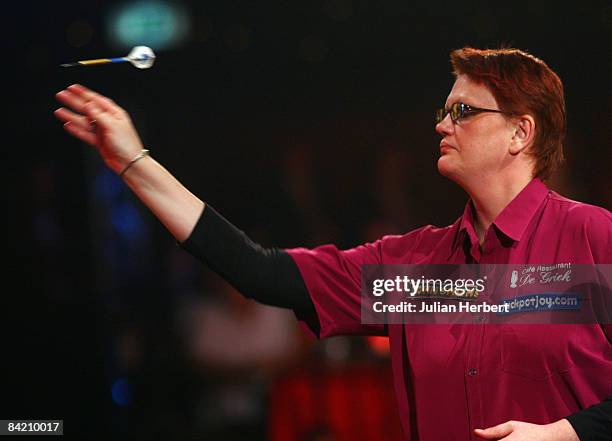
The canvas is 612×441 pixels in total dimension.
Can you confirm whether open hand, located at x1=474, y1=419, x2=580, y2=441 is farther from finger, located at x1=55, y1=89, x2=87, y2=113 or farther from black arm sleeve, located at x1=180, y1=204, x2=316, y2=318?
finger, located at x1=55, y1=89, x2=87, y2=113

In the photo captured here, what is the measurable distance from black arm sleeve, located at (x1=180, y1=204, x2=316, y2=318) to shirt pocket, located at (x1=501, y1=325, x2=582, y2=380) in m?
0.45

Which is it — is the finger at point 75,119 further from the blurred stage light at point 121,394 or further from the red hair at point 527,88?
the blurred stage light at point 121,394

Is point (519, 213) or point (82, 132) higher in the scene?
point (82, 132)

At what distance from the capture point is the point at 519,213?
67.1 inches

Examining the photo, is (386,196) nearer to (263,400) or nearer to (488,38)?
(488,38)

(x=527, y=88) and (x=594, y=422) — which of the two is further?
(x=527, y=88)

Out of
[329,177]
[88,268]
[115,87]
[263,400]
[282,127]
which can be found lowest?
[263,400]

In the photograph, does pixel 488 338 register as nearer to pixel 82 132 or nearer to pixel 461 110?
pixel 461 110

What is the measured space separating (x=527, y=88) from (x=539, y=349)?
1.94 feet

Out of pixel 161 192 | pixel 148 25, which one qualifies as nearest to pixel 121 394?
pixel 148 25

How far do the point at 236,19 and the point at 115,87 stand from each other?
0.51 metres

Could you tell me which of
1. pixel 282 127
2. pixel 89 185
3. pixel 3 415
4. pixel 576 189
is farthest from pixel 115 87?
pixel 576 189

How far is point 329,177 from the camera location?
2.77 m

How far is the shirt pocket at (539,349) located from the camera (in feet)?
5.05
